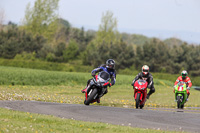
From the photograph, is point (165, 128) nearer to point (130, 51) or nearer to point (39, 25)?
point (130, 51)

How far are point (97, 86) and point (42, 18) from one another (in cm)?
8150

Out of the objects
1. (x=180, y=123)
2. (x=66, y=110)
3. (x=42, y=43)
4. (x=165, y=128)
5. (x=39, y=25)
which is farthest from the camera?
(x=39, y=25)

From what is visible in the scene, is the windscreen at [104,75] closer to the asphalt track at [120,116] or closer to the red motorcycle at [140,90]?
the red motorcycle at [140,90]

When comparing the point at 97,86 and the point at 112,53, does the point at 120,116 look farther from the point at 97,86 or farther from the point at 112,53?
the point at 112,53

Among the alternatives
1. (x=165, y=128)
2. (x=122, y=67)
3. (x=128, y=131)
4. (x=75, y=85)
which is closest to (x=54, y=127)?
(x=128, y=131)

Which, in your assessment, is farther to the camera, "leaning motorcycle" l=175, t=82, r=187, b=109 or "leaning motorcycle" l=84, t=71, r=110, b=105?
"leaning motorcycle" l=175, t=82, r=187, b=109

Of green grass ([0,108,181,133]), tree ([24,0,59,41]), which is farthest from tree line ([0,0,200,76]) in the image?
green grass ([0,108,181,133])

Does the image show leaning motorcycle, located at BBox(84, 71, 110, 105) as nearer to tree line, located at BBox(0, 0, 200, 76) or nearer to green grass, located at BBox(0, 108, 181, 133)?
green grass, located at BBox(0, 108, 181, 133)

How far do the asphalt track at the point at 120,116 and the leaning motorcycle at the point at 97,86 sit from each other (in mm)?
2070

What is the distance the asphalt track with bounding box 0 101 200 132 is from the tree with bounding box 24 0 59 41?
8245 centimetres

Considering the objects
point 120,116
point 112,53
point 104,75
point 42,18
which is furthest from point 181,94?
point 42,18

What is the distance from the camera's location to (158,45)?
273 feet

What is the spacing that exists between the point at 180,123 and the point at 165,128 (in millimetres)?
1302

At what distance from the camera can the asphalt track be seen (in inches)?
443
